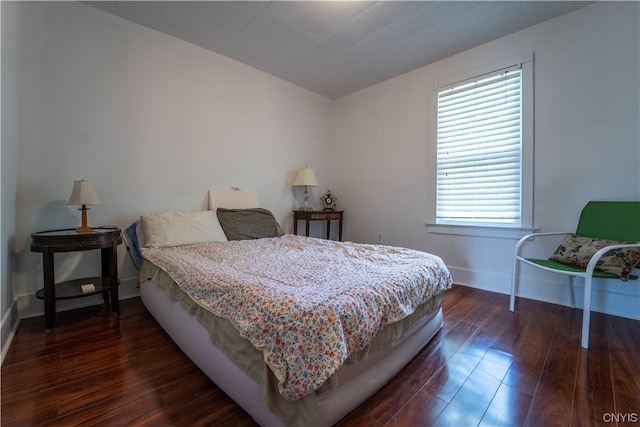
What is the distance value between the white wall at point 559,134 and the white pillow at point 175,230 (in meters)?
2.35

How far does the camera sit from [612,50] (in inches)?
85.9

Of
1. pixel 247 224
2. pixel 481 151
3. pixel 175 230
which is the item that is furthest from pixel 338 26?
pixel 175 230

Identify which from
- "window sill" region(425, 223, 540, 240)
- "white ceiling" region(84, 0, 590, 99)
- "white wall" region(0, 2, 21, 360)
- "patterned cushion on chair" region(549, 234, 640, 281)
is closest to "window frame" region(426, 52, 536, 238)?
"window sill" region(425, 223, 540, 240)

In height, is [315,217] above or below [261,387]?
above

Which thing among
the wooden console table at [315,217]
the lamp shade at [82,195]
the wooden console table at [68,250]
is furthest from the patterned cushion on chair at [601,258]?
the lamp shade at [82,195]

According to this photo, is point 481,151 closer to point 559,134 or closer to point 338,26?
point 559,134

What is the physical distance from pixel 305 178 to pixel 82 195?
2327 millimetres

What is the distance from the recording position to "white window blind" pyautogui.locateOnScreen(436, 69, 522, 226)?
2.66 metres

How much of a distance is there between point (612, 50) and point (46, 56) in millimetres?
4568

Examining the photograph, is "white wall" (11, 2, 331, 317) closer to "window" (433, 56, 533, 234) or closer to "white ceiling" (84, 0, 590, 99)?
"white ceiling" (84, 0, 590, 99)

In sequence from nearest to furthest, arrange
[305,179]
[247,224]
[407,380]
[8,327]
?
[407,380] → [8,327] → [247,224] → [305,179]

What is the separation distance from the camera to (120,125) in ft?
7.86

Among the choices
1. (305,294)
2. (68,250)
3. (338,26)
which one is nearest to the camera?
(305,294)

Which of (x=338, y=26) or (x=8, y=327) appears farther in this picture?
(x=338, y=26)
